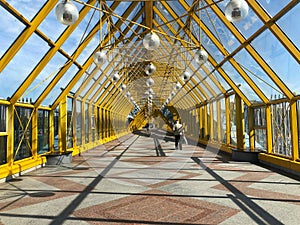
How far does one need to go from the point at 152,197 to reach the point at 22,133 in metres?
4.76

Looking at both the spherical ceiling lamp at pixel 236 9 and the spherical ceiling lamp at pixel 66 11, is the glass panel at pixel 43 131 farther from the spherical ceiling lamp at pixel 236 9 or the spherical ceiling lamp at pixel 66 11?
the spherical ceiling lamp at pixel 236 9

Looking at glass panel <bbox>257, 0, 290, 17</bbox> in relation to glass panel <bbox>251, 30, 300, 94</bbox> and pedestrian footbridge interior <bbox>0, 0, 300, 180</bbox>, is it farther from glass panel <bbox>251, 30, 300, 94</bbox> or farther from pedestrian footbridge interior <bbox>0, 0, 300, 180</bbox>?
glass panel <bbox>251, 30, 300, 94</bbox>

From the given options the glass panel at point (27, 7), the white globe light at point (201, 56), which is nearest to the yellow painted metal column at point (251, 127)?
the white globe light at point (201, 56)

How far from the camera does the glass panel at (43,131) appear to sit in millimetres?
9352

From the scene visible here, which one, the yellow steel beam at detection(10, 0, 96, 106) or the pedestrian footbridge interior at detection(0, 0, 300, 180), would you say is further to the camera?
the yellow steel beam at detection(10, 0, 96, 106)

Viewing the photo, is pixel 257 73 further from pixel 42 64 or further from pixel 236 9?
pixel 42 64

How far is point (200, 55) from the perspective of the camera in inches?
252

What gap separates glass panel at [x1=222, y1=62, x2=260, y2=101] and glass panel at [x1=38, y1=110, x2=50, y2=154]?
6.56 metres

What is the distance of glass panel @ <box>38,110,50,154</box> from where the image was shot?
30.7 feet

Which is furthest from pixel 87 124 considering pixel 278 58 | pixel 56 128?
A: pixel 278 58

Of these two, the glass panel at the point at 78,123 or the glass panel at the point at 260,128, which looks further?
the glass panel at the point at 78,123

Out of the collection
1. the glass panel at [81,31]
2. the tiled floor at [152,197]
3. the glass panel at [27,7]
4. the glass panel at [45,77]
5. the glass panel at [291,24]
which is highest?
the glass panel at [81,31]

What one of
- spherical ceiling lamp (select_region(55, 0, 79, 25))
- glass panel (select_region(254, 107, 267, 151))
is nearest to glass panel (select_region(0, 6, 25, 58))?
spherical ceiling lamp (select_region(55, 0, 79, 25))

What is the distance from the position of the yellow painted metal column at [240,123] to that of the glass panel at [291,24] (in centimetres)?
518
